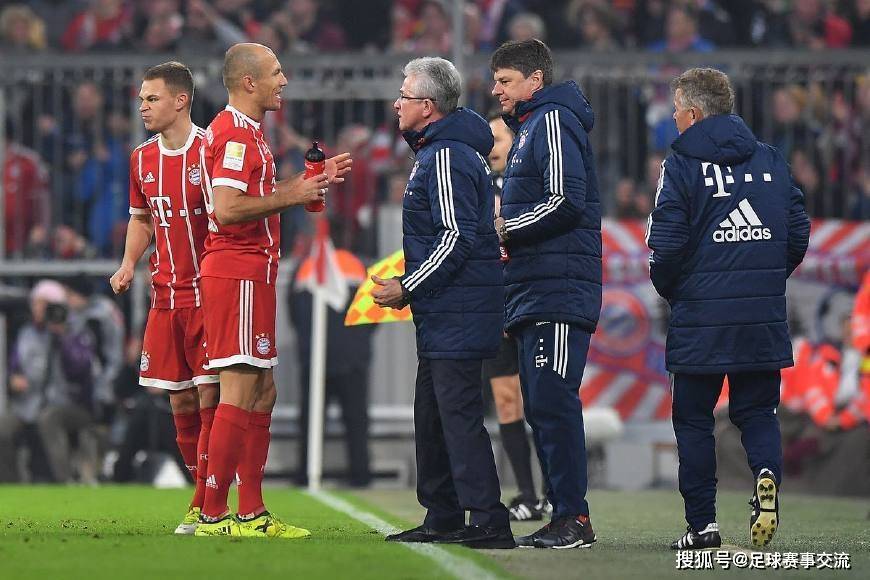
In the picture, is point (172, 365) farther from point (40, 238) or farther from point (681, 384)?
point (40, 238)

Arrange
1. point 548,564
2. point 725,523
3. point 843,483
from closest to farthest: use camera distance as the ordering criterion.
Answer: point 548,564
point 725,523
point 843,483

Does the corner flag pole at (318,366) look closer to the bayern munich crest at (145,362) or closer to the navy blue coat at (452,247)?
the bayern munich crest at (145,362)

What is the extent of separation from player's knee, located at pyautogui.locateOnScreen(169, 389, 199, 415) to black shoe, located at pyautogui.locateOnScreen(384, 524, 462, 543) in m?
1.31

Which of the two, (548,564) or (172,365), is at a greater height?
(172,365)

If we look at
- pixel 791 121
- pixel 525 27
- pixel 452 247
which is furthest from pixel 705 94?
pixel 525 27

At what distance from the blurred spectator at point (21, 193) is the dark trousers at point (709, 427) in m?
9.21

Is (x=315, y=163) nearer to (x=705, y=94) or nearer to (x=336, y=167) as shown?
(x=336, y=167)

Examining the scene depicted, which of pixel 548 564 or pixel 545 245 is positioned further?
pixel 545 245

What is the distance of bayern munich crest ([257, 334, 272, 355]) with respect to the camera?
7844 mm

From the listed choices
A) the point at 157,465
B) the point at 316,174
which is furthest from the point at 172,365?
the point at 157,465

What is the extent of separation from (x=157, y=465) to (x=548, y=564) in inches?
338

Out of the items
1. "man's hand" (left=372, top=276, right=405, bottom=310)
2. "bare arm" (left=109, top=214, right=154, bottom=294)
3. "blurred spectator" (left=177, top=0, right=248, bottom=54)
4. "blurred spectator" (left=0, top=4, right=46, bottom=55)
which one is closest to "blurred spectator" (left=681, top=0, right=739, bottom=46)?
"blurred spectator" (left=177, top=0, right=248, bottom=54)

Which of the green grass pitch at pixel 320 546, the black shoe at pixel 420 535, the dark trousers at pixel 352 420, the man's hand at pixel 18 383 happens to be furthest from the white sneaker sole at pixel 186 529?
the man's hand at pixel 18 383

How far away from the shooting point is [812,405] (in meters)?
14.4
